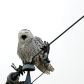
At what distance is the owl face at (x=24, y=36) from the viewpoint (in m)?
4.41

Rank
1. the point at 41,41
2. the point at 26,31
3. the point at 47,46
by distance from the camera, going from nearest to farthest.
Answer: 1. the point at 47,46
2. the point at 26,31
3. the point at 41,41

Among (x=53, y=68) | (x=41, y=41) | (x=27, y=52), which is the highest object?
(x=41, y=41)

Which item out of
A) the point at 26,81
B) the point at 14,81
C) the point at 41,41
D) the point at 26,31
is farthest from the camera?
the point at 41,41

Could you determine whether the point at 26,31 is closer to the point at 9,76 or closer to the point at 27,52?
the point at 27,52

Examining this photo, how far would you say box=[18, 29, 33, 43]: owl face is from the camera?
441 cm

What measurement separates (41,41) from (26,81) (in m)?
1.64

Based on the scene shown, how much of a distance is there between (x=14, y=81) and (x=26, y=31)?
135 cm

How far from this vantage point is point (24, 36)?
4.46m

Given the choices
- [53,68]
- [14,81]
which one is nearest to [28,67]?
[14,81]

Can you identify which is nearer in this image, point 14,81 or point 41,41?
point 14,81

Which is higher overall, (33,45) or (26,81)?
(33,45)

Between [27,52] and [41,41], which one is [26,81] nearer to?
[27,52]

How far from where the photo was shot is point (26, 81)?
3346 millimetres

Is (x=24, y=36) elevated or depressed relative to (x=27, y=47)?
elevated
